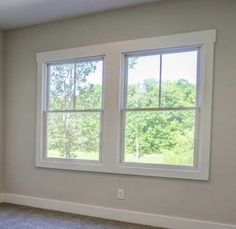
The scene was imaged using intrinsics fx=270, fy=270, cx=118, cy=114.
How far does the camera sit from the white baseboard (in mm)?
3175

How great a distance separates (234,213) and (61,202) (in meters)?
2.33

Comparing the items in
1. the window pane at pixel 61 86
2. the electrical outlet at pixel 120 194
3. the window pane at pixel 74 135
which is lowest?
the electrical outlet at pixel 120 194

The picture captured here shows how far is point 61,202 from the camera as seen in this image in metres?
3.95

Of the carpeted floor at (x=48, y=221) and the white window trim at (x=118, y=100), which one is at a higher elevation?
the white window trim at (x=118, y=100)

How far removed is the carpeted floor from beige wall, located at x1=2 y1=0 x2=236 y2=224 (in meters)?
0.24

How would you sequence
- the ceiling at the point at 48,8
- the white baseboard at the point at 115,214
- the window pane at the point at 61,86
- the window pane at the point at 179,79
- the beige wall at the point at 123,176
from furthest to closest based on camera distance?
the window pane at the point at 61,86
the ceiling at the point at 48,8
the window pane at the point at 179,79
the white baseboard at the point at 115,214
the beige wall at the point at 123,176

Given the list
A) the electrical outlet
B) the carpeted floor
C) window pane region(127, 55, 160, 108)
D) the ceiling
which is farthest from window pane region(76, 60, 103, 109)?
the carpeted floor

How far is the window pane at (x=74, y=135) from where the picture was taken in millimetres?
3844

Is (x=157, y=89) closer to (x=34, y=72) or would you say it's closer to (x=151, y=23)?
(x=151, y=23)

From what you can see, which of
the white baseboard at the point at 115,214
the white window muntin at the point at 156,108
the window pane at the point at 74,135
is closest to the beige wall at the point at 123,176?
the white baseboard at the point at 115,214

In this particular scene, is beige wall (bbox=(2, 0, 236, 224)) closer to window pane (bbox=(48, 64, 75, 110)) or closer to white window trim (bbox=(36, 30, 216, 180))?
white window trim (bbox=(36, 30, 216, 180))

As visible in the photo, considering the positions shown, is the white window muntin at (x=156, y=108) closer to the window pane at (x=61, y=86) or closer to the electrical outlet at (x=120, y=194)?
the electrical outlet at (x=120, y=194)

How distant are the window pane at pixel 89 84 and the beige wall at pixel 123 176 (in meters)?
0.33

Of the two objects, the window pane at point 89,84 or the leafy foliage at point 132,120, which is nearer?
the leafy foliage at point 132,120
